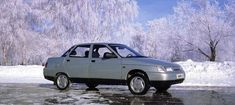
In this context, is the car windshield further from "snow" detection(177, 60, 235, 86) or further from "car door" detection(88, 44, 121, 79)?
"snow" detection(177, 60, 235, 86)

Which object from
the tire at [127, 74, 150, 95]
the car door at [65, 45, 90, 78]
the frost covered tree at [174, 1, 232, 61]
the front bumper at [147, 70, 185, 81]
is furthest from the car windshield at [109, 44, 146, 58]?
the frost covered tree at [174, 1, 232, 61]

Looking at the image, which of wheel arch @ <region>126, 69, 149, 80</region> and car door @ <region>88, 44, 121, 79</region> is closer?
wheel arch @ <region>126, 69, 149, 80</region>

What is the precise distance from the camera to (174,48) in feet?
153

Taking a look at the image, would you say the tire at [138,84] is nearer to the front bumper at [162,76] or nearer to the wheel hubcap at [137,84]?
the wheel hubcap at [137,84]

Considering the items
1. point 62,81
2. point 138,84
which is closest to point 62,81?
point 62,81

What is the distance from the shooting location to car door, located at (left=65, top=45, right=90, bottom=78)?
577 inches

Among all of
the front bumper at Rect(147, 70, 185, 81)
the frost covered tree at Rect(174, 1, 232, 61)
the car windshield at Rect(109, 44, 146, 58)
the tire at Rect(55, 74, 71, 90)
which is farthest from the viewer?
the frost covered tree at Rect(174, 1, 232, 61)

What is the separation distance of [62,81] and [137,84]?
3.27 meters

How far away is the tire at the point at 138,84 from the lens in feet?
43.2

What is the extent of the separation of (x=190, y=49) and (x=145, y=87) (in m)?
32.1

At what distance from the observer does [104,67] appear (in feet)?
46.2

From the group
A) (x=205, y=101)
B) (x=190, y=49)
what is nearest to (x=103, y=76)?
(x=205, y=101)

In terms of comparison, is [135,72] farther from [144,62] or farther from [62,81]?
[62,81]

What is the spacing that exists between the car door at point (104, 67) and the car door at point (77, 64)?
0.22 metres
